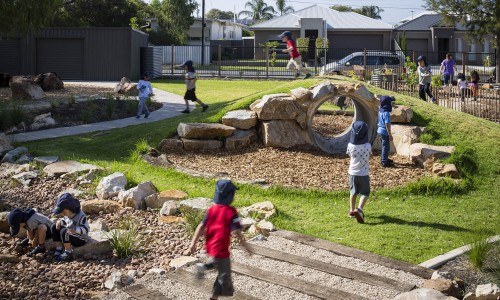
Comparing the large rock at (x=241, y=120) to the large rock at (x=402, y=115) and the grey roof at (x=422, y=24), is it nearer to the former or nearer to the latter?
the large rock at (x=402, y=115)

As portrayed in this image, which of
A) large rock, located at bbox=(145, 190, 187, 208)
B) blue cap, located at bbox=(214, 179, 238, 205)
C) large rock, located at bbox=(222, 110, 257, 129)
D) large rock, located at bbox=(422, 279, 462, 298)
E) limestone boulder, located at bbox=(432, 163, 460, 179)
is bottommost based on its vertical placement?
large rock, located at bbox=(422, 279, 462, 298)

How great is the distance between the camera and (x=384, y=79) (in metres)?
24.7

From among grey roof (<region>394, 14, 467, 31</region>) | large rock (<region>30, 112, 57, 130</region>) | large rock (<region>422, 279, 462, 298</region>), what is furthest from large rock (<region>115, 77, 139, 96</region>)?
grey roof (<region>394, 14, 467, 31</region>)

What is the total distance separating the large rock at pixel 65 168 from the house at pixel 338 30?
39654 mm

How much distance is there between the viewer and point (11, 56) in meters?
34.1

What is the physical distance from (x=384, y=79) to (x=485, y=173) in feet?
42.5

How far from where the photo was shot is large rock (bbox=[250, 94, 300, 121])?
13.9 m

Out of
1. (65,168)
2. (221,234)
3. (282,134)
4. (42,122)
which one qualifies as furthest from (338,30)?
(221,234)

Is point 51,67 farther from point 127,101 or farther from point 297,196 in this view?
point 297,196

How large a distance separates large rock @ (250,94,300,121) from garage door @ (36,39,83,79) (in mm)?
21667

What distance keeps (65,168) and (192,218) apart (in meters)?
4.23

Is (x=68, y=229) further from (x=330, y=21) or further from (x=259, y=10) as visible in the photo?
(x=259, y=10)

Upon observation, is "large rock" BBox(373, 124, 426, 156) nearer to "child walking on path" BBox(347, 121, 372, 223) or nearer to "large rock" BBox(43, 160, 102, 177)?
"child walking on path" BBox(347, 121, 372, 223)

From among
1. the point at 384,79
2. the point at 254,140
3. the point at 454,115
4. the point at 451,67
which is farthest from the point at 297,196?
the point at 451,67
